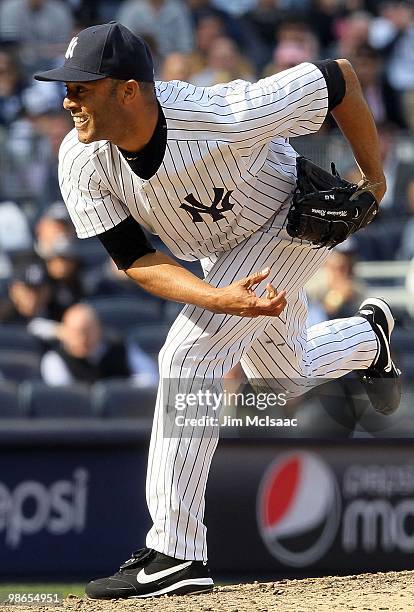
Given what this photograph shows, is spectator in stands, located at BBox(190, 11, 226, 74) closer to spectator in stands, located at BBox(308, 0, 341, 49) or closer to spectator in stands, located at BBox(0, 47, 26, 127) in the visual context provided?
spectator in stands, located at BBox(308, 0, 341, 49)

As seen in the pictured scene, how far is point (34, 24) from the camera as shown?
10586mm

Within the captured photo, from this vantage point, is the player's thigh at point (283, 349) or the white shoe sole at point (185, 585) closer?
the white shoe sole at point (185, 585)

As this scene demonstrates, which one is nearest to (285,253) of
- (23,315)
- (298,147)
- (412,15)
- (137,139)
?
(137,139)

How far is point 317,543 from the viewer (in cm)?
560

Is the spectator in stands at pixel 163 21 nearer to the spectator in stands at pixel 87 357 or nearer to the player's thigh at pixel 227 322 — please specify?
the spectator in stands at pixel 87 357

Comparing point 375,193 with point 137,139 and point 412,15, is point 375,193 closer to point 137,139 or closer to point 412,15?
point 137,139

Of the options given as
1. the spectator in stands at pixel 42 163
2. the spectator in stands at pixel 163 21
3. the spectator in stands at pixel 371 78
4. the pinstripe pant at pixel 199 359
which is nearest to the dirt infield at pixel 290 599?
the pinstripe pant at pixel 199 359

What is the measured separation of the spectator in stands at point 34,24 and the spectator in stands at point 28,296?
11.0 feet

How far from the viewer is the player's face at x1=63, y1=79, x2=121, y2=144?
365cm

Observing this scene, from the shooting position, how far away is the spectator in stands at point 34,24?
412 inches

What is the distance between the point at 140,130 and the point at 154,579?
150cm

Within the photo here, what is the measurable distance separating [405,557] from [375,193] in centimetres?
202

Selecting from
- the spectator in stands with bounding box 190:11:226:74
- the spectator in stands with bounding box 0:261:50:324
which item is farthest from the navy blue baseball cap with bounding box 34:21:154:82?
the spectator in stands with bounding box 190:11:226:74


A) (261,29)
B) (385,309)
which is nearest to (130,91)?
(385,309)
